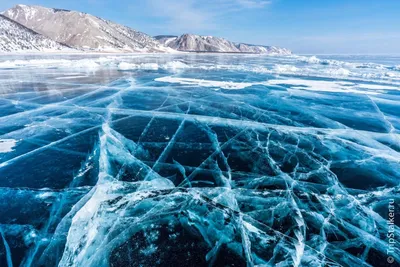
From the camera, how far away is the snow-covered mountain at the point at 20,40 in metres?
54.3

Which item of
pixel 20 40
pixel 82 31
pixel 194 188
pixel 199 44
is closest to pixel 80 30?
pixel 82 31

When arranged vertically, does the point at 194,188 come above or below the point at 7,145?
below

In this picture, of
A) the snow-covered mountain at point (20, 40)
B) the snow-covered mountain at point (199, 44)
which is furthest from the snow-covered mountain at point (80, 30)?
the snow-covered mountain at point (199, 44)

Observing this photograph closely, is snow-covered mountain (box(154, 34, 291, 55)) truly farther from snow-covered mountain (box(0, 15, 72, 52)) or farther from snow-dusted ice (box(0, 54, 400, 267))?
snow-dusted ice (box(0, 54, 400, 267))

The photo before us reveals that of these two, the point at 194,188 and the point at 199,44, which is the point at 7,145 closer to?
the point at 194,188

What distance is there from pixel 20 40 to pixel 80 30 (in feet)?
127

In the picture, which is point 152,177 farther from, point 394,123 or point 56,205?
point 394,123

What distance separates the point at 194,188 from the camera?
364 centimetres

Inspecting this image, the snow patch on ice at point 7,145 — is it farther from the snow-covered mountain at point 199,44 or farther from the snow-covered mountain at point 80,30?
the snow-covered mountain at point 199,44

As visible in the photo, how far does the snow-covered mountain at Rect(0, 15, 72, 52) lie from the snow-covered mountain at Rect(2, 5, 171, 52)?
17.9 m

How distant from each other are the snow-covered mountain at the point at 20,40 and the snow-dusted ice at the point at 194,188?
6547 cm

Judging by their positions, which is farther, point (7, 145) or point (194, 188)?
point (7, 145)

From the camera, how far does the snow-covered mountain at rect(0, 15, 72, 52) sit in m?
54.3

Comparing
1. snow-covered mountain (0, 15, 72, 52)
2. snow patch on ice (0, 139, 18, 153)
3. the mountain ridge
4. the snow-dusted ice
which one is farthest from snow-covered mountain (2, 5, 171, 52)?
the snow-dusted ice
